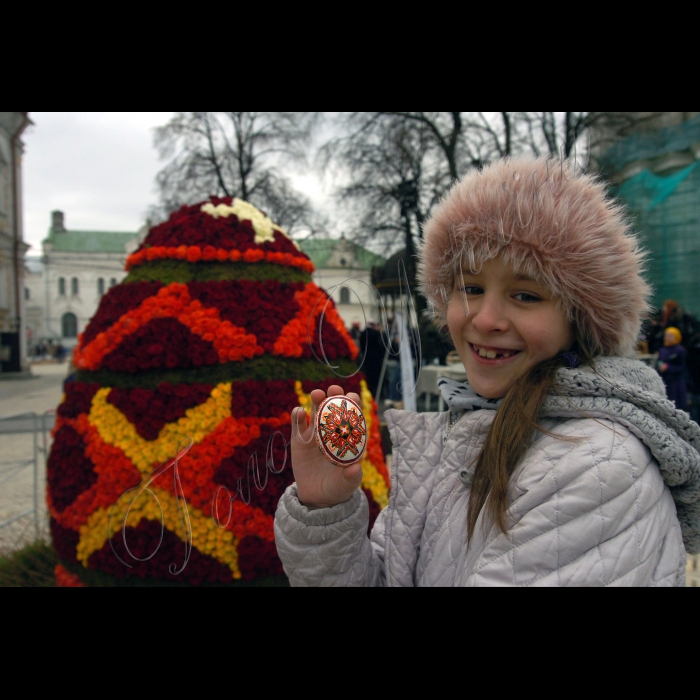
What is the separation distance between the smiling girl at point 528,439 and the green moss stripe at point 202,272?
1614mm

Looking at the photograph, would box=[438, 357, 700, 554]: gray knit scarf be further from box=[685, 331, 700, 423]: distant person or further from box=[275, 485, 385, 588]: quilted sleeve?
box=[685, 331, 700, 423]: distant person

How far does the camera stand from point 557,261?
1119mm

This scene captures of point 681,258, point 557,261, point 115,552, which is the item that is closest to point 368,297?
point 557,261

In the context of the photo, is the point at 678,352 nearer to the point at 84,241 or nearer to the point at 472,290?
the point at 472,290

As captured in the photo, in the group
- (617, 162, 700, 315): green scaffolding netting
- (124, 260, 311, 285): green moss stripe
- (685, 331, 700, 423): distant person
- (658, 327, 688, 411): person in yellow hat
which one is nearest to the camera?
(124, 260, 311, 285): green moss stripe

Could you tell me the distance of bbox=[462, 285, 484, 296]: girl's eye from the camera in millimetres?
Answer: 1212

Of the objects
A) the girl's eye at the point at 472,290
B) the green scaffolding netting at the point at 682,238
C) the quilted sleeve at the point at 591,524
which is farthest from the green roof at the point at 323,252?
the green scaffolding netting at the point at 682,238

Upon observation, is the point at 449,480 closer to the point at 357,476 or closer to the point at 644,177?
the point at 357,476

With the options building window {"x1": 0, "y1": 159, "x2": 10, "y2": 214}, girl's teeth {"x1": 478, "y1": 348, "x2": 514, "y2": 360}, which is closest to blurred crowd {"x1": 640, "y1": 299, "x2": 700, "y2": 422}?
girl's teeth {"x1": 478, "y1": 348, "x2": 514, "y2": 360}

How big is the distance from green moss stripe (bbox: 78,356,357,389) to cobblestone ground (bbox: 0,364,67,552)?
182 cm

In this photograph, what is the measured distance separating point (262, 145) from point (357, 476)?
1092cm

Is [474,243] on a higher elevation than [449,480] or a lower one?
higher

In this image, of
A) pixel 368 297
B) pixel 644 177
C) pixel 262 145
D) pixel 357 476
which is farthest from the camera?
pixel 262 145

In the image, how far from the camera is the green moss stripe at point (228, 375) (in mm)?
2549
